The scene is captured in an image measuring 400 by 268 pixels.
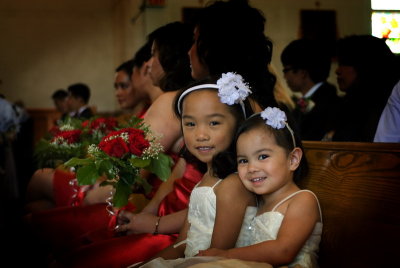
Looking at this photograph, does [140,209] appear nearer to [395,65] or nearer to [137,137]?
[137,137]

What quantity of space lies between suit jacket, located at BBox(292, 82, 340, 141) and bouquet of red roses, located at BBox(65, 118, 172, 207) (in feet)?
8.54

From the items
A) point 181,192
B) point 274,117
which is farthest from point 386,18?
point 274,117

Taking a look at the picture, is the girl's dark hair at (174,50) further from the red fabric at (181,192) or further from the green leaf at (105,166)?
the green leaf at (105,166)

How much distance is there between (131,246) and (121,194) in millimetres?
247

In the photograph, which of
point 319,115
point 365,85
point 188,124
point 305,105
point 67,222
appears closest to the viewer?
point 188,124

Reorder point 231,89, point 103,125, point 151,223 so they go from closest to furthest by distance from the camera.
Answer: point 231,89, point 151,223, point 103,125

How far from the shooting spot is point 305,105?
5.18m

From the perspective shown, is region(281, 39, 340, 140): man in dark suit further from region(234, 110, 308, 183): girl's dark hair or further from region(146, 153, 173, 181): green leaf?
region(234, 110, 308, 183): girl's dark hair

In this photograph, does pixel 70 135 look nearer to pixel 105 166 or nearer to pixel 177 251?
pixel 105 166

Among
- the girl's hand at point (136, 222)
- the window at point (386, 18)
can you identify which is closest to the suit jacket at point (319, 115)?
the girl's hand at point (136, 222)

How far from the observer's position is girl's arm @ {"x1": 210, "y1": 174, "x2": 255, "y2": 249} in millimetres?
2115

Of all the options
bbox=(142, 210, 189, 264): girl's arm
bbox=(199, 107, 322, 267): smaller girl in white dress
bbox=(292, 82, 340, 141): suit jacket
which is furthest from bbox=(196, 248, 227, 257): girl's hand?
bbox=(292, 82, 340, 141): suit jacket

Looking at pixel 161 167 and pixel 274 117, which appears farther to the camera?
pixel 161 167

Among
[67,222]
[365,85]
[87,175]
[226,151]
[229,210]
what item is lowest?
[67,222]
